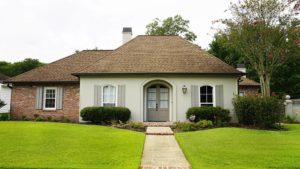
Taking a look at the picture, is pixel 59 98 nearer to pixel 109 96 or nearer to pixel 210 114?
pixel 109 96

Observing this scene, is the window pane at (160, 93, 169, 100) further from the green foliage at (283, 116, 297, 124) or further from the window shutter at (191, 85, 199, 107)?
the green foliage at (283, 116, 297, 124)

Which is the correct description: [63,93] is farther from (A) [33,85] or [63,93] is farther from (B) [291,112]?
(B) [291,112]

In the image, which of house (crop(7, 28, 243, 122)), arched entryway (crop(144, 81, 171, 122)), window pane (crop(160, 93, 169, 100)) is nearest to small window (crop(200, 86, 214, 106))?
house (crop(7, 28, 243, 122))

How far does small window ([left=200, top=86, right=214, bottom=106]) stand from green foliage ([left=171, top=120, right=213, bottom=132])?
7.73 ft

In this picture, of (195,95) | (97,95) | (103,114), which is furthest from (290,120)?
(97,95)

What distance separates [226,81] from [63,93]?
34.8ft

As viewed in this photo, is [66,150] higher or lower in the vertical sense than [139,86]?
lower

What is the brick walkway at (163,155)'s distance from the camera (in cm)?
671

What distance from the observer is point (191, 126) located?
47.2 feet

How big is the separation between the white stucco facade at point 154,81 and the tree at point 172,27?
927 inches

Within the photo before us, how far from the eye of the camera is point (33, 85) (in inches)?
770

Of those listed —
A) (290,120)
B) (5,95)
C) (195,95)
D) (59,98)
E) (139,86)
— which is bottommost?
(290,120)

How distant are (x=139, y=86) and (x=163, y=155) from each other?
9.86 meters

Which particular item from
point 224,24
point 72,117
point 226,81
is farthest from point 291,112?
point 72,117
